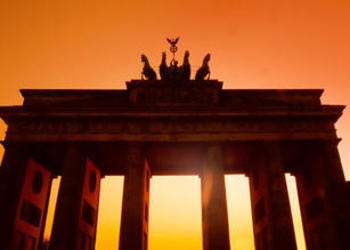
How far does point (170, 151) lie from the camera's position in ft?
88.0

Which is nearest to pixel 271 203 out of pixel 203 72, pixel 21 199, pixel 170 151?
pixel 170 151

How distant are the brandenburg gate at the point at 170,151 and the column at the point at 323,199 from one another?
0.26ft

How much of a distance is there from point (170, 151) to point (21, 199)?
41.7 ft

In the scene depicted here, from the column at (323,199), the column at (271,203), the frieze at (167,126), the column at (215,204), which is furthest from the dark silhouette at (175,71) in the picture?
the column at (323,199)

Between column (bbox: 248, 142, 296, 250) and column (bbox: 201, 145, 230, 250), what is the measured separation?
3478 millimetres

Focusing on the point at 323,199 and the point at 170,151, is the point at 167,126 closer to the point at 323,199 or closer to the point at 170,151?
the point at 170,151

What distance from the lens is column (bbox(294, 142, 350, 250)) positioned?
21891 millimetres

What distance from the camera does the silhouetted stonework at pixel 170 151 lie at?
22062mm

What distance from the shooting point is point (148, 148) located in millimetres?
25547

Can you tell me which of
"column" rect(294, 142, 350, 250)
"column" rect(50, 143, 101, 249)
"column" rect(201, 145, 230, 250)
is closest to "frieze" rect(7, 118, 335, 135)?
"column" rect(50, 143, 101, 249)

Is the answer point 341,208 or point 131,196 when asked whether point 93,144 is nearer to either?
point 131,196

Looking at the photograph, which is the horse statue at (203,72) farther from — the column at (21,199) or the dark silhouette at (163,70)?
the column at (21,199)

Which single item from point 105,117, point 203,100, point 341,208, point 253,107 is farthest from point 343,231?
point 105,117

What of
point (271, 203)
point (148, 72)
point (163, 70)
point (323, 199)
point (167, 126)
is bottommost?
point (271, 203)
